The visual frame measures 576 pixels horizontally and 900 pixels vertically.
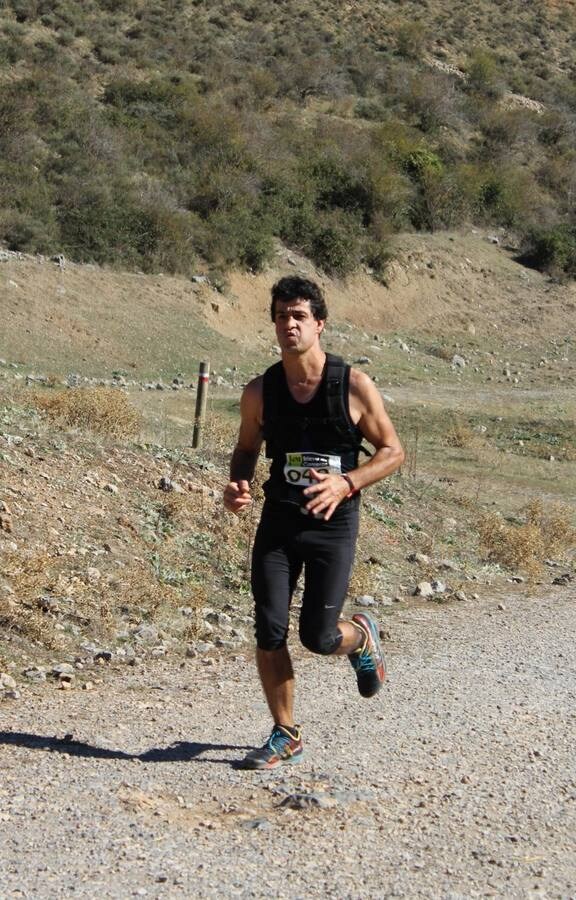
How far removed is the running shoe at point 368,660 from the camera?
5359mm

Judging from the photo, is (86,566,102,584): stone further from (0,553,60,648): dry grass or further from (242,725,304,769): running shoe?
(242,725,304,769): running shoe

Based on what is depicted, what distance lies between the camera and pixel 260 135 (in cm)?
3931

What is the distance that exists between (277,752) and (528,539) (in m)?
6.04

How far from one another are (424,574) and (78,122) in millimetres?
28141

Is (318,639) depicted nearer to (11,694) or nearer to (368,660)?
(368,660)

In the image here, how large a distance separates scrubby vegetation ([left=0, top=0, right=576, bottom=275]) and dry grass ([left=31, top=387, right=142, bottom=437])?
16.9 meters

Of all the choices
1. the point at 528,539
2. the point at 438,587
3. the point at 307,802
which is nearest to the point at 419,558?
the point at 438,587

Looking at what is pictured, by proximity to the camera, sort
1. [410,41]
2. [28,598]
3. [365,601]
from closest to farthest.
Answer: [28,598], [365,601], [410,41]

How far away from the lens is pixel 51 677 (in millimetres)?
6297

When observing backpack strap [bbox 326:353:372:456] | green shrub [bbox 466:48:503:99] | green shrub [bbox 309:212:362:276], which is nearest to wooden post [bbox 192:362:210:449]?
backpack strap [bbox 326:353:372:456]

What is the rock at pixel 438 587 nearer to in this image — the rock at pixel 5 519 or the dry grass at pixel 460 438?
the rock at pixel 5 519

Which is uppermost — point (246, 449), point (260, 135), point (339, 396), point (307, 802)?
point (339, 396)

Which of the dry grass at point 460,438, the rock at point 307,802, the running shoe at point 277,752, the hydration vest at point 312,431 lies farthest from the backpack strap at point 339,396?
the dry grass at point 460,438

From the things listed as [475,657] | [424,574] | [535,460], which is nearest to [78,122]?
[535,460]
